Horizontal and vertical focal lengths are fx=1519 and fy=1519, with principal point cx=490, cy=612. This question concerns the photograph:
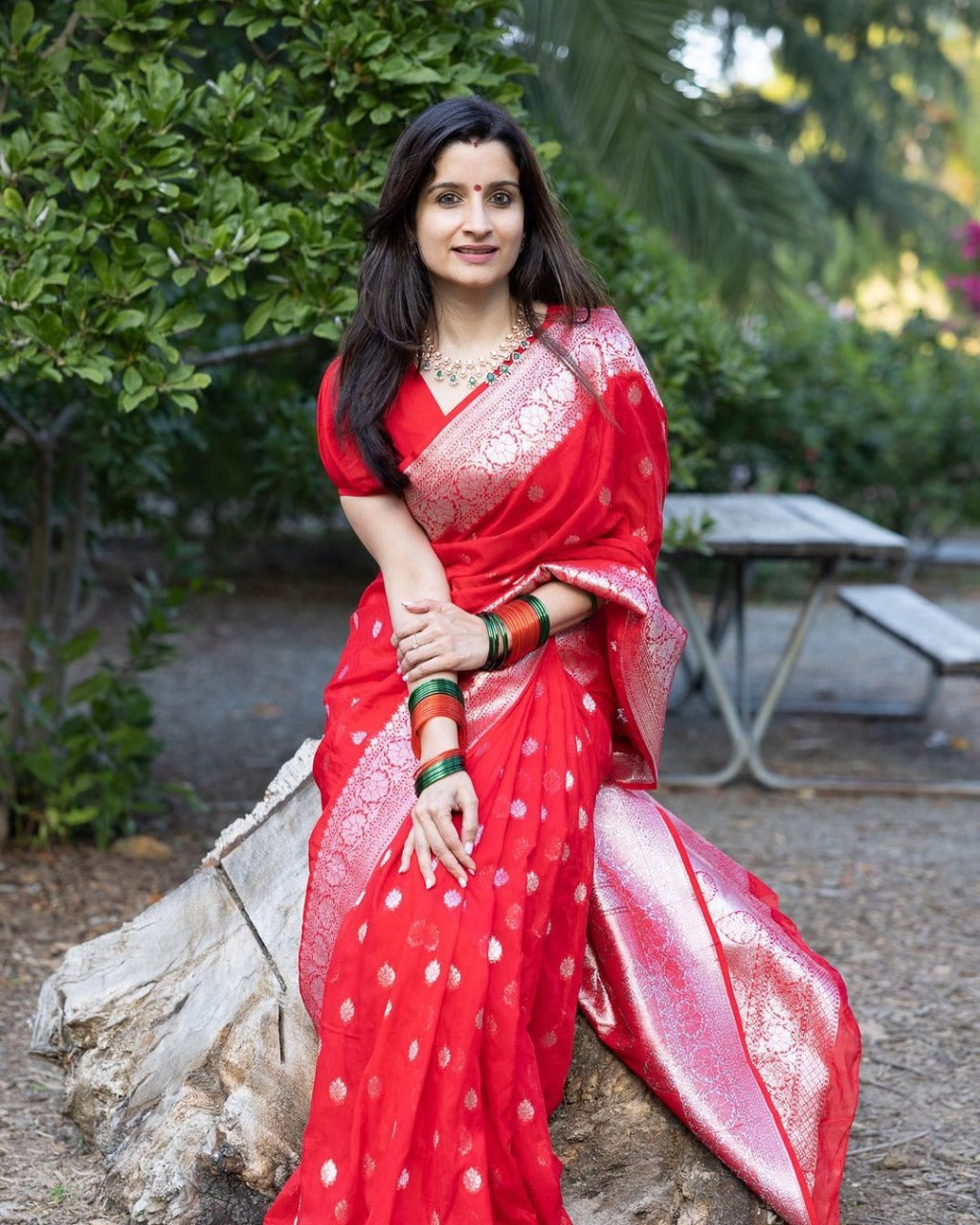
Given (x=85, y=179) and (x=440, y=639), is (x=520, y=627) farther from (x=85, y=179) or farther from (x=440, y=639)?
(x=85, y=179)

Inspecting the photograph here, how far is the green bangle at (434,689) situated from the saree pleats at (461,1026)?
11 cm

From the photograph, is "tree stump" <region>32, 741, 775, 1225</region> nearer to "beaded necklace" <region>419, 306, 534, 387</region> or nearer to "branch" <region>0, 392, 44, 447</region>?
"beaded necklace" <region>419, 306, 534, 387</region>

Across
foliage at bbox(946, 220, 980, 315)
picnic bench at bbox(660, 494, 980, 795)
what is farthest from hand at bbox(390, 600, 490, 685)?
foliage at bbox(946, 220, 980, 315)

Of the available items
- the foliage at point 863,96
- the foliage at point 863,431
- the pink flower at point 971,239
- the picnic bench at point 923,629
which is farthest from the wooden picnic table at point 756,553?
the pink flower at point 971,239

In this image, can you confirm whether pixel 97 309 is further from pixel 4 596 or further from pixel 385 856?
pixel 4 596

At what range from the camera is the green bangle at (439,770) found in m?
2.23

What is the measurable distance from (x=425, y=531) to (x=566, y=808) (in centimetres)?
53

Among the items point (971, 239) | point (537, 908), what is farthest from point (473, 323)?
point (971, 239)

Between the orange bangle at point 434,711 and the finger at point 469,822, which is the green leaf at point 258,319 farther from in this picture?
the finger at point 469,822

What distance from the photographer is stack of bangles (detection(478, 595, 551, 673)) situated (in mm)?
2344

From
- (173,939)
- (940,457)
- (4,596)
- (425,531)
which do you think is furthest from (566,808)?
(940,457)

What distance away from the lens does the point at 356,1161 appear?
2119mm

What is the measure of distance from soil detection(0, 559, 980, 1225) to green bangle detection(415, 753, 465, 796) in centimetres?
100

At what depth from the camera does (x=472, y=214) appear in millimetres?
2387
